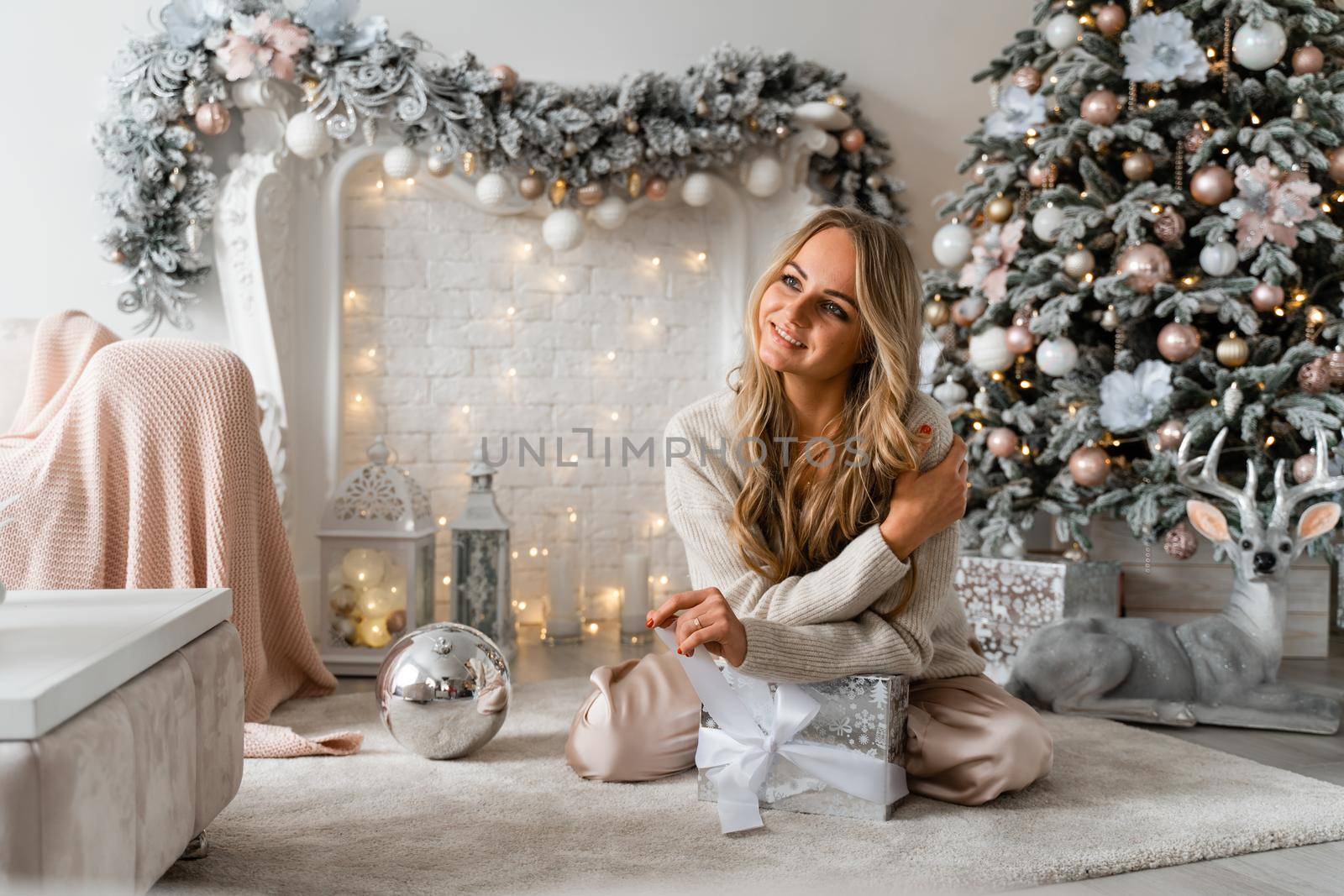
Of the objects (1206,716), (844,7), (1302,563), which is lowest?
(1206,716)

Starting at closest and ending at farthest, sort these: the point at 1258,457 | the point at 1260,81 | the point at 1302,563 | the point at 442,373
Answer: the point at 1258,457, the point at 1260,81, the point at 1302,563, the point at 442,373

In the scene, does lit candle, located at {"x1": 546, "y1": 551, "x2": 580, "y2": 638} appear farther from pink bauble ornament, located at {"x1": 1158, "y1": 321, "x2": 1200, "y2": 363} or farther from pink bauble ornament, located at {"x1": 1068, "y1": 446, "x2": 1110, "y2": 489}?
pink bauble ornament, located at {"x1": 1158, "y1": 321, "x2": 1200, "y2": 363}

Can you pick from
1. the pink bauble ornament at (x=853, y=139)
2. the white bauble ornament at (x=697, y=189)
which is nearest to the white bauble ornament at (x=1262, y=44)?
the pink bauble ornament at (x=853, y=139)

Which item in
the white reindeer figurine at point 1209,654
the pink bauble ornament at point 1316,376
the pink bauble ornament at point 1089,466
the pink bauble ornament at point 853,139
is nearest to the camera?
the white reindeer figurine at point 1209,654

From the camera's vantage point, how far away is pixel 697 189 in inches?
134

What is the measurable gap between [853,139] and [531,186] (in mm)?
1080

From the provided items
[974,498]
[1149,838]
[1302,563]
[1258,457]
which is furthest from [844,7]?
[1149,838]

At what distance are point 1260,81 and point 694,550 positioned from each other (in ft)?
7.37

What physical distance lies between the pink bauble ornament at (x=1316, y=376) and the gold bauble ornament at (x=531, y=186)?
2.13m

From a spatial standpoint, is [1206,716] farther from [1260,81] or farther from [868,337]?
[1260,81]

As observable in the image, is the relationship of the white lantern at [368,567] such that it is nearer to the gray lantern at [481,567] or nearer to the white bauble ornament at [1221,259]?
the gray lantern at [481,567]

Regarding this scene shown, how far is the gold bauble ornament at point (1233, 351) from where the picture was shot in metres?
2.78

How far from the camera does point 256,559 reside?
2330 mm

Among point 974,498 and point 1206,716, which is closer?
point 1206,716
